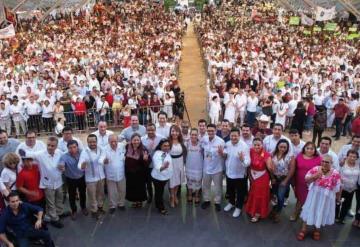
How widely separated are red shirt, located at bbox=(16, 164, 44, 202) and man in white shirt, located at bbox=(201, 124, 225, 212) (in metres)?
2.74

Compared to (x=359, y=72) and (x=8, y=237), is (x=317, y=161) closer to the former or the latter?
(x=8, y=237)

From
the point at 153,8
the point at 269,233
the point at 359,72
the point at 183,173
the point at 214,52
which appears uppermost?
the point at 153,8

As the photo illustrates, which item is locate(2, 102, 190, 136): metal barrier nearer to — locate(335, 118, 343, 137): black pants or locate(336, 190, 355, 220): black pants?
locate(335, 118, 343, 137): black pants

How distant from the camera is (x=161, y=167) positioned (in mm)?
6973

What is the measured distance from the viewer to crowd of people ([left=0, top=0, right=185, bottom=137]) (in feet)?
40.5

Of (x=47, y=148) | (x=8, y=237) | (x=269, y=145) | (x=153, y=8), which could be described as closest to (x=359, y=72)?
(x=269, y=145)

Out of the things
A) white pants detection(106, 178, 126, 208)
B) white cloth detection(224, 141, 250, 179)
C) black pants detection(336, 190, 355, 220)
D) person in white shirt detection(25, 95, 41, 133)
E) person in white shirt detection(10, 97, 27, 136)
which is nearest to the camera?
black pants detection(336, 190, 355, 220)

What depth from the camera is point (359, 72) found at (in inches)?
599

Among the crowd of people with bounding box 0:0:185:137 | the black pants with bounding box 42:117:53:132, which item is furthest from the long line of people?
the black pants with bounding box 42:117:53:132

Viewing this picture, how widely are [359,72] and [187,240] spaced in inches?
439

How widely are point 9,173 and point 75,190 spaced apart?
4.07 feet

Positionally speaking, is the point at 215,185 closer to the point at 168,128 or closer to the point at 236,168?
the point at 236,168

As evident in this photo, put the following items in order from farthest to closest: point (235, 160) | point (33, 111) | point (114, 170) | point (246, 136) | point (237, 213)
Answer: point (33, 111), point (237, 213), point (246, 136), point (114, 170), point (235, 160)

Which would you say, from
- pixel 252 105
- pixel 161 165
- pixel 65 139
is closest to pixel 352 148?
pixel 161 165
